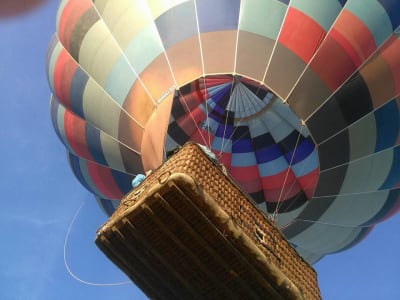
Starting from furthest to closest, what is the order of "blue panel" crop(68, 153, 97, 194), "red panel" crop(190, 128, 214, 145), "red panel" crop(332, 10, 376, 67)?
"blue panel" crop(68, 153, 97, 194) → "red panel" crop(190, 128, 214, 145) → "red panel" crop(332, 10, 376, 67)

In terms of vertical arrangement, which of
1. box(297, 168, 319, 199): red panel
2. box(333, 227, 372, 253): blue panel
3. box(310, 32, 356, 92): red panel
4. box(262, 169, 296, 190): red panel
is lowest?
box(333, 227, 372, 253): blue panel

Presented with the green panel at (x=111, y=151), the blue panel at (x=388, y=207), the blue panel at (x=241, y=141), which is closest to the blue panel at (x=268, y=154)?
the blue panel at (x=241, y=141)

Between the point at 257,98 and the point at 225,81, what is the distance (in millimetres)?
853

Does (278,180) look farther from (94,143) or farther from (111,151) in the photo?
(94,143)

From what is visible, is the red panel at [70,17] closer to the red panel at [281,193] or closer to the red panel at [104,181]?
the red panel at [104,181]

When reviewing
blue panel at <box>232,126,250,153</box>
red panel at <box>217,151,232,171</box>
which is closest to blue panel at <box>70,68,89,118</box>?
red panel at <box>217,151,232,171</box>

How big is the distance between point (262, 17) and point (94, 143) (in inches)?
91.9

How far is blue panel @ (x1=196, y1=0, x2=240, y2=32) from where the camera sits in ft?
16.1

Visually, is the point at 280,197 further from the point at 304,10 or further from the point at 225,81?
the point at 304,10

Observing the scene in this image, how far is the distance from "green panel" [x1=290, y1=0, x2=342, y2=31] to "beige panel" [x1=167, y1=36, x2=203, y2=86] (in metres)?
1.02

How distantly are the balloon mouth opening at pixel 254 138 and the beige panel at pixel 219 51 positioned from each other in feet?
1.63

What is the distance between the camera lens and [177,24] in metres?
5.00

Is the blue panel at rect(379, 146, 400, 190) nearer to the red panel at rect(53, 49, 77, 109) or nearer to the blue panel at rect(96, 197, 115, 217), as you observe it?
the blue panel at rect(96, 197, 115, 217)

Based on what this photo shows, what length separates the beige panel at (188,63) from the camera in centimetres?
484
